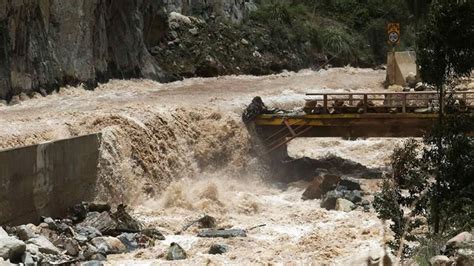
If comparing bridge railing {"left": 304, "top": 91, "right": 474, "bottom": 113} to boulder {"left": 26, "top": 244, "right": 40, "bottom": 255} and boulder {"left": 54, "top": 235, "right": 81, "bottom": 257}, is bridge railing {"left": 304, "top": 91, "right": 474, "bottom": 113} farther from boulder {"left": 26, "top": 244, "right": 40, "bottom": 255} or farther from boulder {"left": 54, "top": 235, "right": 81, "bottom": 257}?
boulder {"left": 26, "top": 244, "right": 40, "bottom": 255}

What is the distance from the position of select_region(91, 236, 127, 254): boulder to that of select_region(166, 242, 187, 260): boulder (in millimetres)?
1042

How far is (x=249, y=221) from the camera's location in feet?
61.2

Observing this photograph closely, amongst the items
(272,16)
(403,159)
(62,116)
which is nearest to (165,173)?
(62,116)

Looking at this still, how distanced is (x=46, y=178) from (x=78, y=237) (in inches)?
82.9

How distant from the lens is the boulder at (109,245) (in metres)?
14.6

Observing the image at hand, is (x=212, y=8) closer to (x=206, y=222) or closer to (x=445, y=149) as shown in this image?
(x=206, y=222)

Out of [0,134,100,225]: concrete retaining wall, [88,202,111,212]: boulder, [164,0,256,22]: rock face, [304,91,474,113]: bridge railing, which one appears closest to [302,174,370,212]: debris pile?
[304,91,474,113]: bridge railing

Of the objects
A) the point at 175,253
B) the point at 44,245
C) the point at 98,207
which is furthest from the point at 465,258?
the point at 98,207

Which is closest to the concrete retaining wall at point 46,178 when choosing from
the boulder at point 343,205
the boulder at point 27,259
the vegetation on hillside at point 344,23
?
the boulder at point 27,259

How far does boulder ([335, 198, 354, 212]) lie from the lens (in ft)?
64.6

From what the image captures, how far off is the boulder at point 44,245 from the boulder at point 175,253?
6.97 feet

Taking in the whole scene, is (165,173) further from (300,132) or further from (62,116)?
(300,132)

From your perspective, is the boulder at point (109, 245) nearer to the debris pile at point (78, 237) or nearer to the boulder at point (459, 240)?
the debris pile at point (78, 237)

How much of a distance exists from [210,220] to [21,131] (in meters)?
5.40
